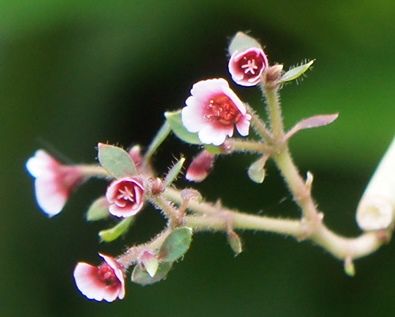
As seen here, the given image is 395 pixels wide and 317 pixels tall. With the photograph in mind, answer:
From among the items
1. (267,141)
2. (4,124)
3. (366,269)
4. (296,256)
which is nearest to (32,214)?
(4,124)

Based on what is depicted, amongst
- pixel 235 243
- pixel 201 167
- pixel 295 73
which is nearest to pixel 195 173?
pixel 201 167

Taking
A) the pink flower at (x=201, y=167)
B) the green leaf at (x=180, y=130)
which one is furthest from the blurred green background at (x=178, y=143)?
the green leaf at (x=180, y=130)

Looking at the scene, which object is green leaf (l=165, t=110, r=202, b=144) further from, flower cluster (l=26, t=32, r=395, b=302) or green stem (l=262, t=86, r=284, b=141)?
green stem (l=262, t=86, r=284, b=141)

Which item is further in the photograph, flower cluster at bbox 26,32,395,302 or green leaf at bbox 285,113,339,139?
green leaf at bbox 285,113,339,139

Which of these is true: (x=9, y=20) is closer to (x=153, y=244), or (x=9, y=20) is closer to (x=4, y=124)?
(x=4, y=124)

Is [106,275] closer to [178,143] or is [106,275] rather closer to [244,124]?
[244,124]

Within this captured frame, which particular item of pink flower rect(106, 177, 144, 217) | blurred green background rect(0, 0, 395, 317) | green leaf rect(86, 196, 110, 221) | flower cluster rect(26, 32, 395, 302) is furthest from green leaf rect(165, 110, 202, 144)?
blurred green background rect(0, 0, 395, 317)

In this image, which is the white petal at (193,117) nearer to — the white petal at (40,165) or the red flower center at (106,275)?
the red flower center at (106,275)
